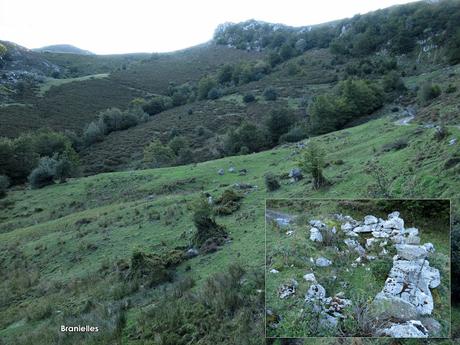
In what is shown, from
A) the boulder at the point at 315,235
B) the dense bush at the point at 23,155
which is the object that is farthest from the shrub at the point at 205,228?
the dense bush at the point at 23,155

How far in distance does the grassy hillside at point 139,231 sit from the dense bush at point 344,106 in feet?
35.9

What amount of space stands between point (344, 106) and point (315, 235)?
41.6 m

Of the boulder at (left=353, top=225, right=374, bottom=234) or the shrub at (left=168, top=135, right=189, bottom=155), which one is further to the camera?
the shrub at (left=168, top=135, right=189, bottom=155)

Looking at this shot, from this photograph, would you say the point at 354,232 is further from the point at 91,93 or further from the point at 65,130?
the point at 91,93

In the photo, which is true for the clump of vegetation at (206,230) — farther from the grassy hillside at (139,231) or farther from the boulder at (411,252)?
the boulder at (411,252)

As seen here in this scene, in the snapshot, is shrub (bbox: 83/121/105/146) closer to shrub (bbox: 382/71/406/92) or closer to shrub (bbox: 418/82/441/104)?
shrub (bbox: 382/71/406/92)

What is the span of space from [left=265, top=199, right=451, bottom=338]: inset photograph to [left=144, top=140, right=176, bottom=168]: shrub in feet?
125

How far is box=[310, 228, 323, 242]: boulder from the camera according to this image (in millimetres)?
6012

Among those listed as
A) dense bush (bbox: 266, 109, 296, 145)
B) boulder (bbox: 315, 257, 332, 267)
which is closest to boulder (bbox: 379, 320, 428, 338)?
boulder (bbox: 315, 257, 332, 267)

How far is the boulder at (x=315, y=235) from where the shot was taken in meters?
6.01

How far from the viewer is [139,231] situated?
61.8 ft

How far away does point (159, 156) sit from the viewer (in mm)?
44156

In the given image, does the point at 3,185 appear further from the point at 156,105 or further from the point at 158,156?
the point at 156,105

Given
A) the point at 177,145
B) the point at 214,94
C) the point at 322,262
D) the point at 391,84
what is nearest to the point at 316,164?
the point at 322,262
